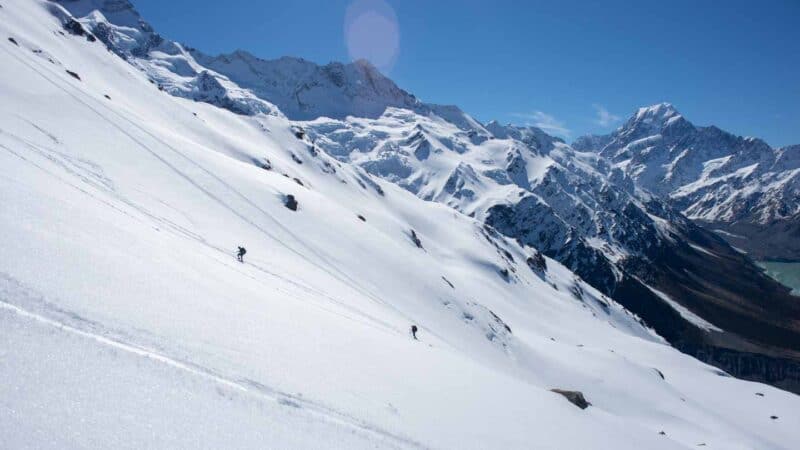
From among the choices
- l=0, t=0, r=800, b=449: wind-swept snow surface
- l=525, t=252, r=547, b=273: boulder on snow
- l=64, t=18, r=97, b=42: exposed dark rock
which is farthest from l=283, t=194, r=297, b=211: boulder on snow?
l=525, t=252, r=547, b=273: boulder on snow

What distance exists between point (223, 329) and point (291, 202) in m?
37.6

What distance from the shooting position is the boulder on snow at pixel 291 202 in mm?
46656

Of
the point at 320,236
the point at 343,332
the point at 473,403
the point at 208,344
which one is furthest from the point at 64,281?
the point at 320,236

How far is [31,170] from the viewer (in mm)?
16953

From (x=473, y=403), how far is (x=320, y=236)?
104 ft

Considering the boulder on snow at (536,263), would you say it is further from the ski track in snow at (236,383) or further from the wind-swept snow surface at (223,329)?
the ski track in snow at (236,383)

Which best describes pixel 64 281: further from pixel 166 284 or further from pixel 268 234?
pixel 268 234

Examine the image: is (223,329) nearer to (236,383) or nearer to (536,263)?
(236,383)

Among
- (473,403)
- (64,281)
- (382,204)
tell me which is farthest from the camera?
(382,204)

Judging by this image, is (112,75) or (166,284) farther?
(112,75)

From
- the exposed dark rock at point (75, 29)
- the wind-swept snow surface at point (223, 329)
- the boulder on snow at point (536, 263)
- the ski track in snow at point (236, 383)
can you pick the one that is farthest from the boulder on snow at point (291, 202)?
the boulder on snow at point (536, 263)

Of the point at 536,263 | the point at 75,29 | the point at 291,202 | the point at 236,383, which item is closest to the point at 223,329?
the point at 236,383

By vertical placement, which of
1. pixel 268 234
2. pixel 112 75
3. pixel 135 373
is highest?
pixel 112 75

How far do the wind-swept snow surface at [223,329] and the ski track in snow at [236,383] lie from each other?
4cm
